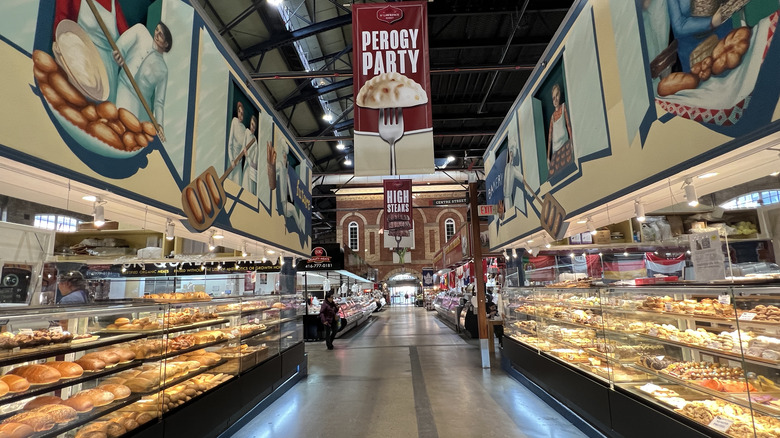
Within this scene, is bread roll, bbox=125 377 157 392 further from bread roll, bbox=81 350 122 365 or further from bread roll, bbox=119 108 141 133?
bread roll, bbox=119 108 141 133

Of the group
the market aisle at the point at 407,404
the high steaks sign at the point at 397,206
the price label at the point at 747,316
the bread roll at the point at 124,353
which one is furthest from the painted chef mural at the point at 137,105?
the high steaks sign at the point at 397,206

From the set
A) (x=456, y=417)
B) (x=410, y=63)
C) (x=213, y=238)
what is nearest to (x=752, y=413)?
(x=456, y=417)

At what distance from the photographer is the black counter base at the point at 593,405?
2980mm

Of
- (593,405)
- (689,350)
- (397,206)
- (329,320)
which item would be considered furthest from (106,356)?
(397,206)

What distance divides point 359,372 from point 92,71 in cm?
654

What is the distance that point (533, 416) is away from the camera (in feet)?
15.8

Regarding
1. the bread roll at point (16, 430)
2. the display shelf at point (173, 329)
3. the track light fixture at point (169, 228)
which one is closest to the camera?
the bread roll at point (16, 430)

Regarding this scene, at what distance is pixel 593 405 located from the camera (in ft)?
13.2

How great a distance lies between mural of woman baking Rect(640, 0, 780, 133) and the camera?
2141 millimetres

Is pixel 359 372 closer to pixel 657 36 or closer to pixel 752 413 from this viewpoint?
pixel 752 413

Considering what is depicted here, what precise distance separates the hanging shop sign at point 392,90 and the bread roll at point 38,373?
3.22m

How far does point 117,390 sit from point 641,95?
181 inches

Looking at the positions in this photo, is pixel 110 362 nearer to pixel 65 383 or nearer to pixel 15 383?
pixel 65 383

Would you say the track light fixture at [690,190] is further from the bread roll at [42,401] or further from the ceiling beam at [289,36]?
the ceiling beam at [289,36]
